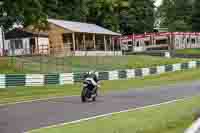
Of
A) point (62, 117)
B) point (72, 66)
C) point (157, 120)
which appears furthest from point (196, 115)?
point (72, 66)

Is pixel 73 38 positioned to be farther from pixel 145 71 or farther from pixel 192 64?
pixel 145 71

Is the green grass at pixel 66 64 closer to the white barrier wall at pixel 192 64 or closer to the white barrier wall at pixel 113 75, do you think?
the white barrier wall at pixel 113 75

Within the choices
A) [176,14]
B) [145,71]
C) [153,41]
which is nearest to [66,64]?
[145,71]

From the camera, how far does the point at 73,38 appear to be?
6644 cm

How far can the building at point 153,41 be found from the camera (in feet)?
307

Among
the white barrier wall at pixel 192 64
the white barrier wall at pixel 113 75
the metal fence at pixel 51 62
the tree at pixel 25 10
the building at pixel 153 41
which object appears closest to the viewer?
the tree at pixel 25 10

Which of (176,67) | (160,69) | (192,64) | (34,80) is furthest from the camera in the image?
(192,64)

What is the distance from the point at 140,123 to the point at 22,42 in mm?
52694

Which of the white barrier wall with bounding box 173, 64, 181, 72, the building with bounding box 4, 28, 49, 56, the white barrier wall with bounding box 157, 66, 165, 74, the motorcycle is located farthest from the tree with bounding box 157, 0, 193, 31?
the motorcycle

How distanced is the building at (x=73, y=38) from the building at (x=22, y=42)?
1181mm

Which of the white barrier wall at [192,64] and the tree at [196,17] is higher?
the tree at [196,17]

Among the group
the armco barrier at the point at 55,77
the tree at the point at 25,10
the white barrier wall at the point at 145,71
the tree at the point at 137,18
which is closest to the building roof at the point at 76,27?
the white barrier wall at the point at 145,71

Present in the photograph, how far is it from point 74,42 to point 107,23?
30.2 m

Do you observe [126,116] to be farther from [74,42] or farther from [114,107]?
[74,42]
